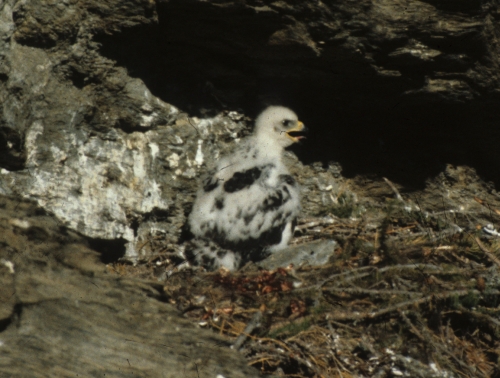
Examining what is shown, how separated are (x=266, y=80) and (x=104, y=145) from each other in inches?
46.0

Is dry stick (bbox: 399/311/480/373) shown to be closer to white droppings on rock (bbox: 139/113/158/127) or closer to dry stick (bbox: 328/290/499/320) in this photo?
dry stick (bbox: 328/290/499/320)

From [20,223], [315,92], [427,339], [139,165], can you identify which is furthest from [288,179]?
[20,223]

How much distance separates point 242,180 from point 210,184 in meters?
0.23

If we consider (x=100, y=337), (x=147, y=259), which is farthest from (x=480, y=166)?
(x=100, y=337)

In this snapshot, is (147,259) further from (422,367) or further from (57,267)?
(422,367)

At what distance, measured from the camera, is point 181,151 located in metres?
4.73

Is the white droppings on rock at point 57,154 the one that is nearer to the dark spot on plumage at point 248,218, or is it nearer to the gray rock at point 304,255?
the dark spot on plumage at point 248,218

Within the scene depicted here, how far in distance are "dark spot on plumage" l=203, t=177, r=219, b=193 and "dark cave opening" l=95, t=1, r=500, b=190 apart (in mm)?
480

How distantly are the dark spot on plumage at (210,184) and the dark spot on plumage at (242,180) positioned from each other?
0.23 feet

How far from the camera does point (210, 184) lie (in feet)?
15.4

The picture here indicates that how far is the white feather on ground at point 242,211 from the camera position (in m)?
4.64

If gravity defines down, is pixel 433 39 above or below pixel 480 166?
above

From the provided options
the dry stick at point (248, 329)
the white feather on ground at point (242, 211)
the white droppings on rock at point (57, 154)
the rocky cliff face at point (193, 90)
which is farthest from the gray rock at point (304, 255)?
the white droppings on rock at point (57, 154)

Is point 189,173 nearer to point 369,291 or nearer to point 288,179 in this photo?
point 288,179
